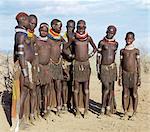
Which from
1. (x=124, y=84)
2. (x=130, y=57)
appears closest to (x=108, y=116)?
(x=124, y=84)

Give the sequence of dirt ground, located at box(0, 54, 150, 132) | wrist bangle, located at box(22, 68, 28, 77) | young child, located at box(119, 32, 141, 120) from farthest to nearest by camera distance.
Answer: young child, located at box(119, 32, 141, 120)
dirt ground, located at box(0, 54, 150, 132)
wrist bangle, located at box(22, 68, 28, 77)

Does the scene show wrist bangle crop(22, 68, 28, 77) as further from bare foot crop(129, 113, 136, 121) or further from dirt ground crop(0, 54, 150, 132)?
bare foot crop(129, 113, 136, 121)

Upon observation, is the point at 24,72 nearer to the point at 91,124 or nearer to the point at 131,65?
the point at 91,124

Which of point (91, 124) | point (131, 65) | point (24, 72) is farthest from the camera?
point (131, 65)

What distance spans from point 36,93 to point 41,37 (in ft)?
3.78

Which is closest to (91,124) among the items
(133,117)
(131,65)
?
(133,117)

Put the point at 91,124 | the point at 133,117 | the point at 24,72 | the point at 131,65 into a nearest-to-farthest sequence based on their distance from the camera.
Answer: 1. the point at 24,72
2. the point at 91,124
3. the point at 131,65
4. the point at 133,117

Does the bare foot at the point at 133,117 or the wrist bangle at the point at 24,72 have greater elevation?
the wrist bangle at the point at 24,72

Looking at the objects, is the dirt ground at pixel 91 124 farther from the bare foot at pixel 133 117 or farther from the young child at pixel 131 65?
the young child at pixel 131 65

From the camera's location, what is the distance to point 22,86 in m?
7.77

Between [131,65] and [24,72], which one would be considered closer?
[24,72]

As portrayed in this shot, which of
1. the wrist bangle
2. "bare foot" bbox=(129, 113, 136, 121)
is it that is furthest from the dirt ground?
the wrist bangle

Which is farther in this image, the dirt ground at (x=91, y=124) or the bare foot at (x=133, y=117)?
the bare foot at (x=133, y=117)

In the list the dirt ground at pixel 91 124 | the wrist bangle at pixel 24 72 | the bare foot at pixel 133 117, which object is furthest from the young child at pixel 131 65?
the wrist bangle at pixel 24 72
